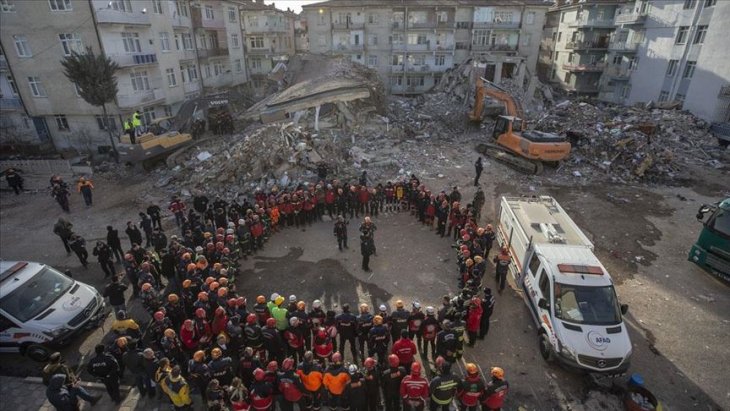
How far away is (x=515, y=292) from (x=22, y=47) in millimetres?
32650

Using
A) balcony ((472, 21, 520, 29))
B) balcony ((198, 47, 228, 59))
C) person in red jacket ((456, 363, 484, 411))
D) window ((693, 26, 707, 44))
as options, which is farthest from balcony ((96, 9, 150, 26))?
window ((693, 26, 707, 44))

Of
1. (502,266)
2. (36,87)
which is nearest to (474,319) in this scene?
(502,266)

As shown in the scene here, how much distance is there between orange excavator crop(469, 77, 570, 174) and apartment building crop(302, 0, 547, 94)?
1678 cm

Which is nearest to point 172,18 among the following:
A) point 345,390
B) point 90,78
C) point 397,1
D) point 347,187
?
point 90,78

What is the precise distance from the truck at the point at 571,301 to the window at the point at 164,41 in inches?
1206

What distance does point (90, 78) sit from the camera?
2330 centimetres

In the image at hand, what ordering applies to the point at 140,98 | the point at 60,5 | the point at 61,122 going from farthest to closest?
the point at 140,98, the point at 61,122, the point at 60,5

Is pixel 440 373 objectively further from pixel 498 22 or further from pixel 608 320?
pixel 498 22

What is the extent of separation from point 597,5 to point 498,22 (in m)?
11.1

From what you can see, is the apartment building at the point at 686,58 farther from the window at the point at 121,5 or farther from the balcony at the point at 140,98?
the window at the point at 121,5

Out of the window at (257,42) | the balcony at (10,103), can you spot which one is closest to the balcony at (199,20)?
the window at (257,42)

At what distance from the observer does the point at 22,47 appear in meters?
24.7

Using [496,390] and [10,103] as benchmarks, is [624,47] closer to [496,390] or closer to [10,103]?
[496,390]

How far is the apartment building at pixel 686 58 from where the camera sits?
26.8 meters
